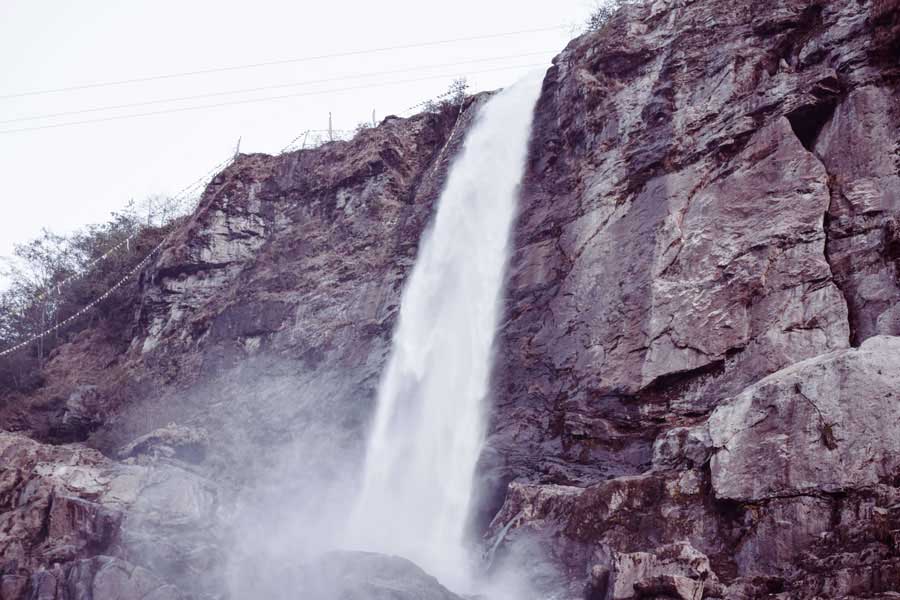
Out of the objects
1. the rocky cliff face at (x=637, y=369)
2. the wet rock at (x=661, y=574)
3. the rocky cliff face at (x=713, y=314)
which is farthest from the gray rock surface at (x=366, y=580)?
the wet rock at (x=661, y=574)

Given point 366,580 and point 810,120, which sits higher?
point 810,120

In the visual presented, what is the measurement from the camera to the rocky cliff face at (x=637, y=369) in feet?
36.0

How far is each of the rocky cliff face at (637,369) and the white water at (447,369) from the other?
72 cm

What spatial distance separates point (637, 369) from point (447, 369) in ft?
20.5

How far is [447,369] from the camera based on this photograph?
20.7 meters

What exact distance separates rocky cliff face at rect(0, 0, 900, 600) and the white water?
722 mm

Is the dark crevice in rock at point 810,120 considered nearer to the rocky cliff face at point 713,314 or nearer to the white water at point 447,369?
the rocky cliff face at point 713,314

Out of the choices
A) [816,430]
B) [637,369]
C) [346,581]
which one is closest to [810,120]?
[637,369]

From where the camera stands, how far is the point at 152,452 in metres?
20.4

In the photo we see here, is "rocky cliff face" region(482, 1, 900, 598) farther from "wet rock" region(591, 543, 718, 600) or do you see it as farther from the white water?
the white water

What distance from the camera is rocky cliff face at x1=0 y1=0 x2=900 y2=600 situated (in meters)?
11.0

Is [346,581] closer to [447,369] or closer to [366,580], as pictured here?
[366,580]

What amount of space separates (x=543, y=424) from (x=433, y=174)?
12.6 m

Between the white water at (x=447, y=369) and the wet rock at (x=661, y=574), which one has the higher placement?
the white water at (x=447, y=369)
